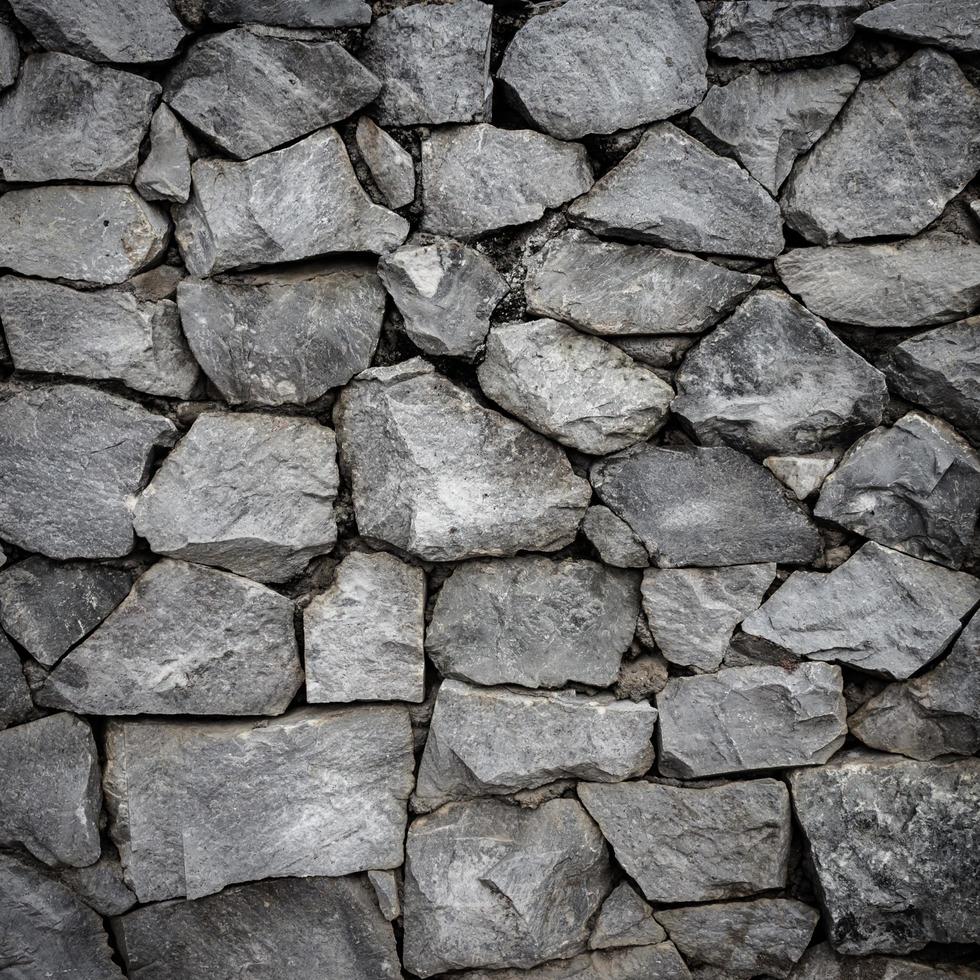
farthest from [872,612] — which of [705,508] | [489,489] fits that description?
[489,489]

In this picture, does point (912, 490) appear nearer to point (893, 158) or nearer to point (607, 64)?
point (893, 158)

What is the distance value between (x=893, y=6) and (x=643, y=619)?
1.45m

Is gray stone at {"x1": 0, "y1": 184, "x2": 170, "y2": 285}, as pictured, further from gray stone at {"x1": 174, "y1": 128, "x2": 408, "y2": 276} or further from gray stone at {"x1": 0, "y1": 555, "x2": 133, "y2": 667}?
gray stone at {"x1": 0, "y1": 555, "x2": 133, "y2": 667}

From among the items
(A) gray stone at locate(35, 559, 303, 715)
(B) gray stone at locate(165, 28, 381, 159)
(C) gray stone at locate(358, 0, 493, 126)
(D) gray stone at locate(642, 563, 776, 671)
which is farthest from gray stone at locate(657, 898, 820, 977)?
(B) gray stone at locate(165, 28, 381, 159)

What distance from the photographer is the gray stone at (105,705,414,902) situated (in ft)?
7.16

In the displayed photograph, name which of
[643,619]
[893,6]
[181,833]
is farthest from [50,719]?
[893,6]

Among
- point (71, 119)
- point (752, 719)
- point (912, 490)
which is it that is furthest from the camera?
point (752, 719)

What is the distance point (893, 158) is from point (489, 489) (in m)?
1.15

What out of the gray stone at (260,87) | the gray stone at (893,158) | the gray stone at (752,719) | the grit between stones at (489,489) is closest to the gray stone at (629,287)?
the grit between stones at (489,489)

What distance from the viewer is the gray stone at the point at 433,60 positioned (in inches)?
78.6

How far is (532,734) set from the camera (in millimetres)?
2219

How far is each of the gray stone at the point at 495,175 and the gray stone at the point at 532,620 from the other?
2.65ft

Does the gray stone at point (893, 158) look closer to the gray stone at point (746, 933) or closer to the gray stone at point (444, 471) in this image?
the gray stone at point (444, 471)

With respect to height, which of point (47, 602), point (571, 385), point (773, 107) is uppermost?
point (773, 107)
